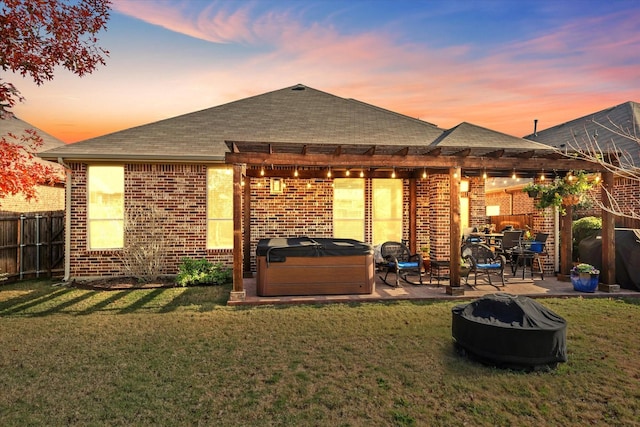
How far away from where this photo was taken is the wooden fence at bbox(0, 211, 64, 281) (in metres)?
9.30

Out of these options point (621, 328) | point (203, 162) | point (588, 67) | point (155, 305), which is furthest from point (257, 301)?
point (588, 67)

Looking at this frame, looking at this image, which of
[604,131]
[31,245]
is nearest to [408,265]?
[31,245]

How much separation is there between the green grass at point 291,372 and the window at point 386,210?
14.3ft

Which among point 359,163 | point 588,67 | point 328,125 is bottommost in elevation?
point 359,163

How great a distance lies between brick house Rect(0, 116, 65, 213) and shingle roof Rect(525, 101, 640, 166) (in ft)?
68.4

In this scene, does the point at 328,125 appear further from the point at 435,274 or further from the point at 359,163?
the point at 435,274

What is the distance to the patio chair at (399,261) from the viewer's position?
8512 millimetres

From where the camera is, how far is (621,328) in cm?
556

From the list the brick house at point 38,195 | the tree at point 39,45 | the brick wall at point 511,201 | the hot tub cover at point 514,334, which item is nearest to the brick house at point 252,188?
the tree at point 39,45

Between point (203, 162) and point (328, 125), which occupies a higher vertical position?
point (328, 125)

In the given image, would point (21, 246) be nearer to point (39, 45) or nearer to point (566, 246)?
point (39, 45)

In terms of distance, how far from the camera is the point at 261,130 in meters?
10.7

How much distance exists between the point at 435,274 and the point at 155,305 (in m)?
6.76

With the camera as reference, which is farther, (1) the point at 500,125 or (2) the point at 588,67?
(1) the point at 500,125
